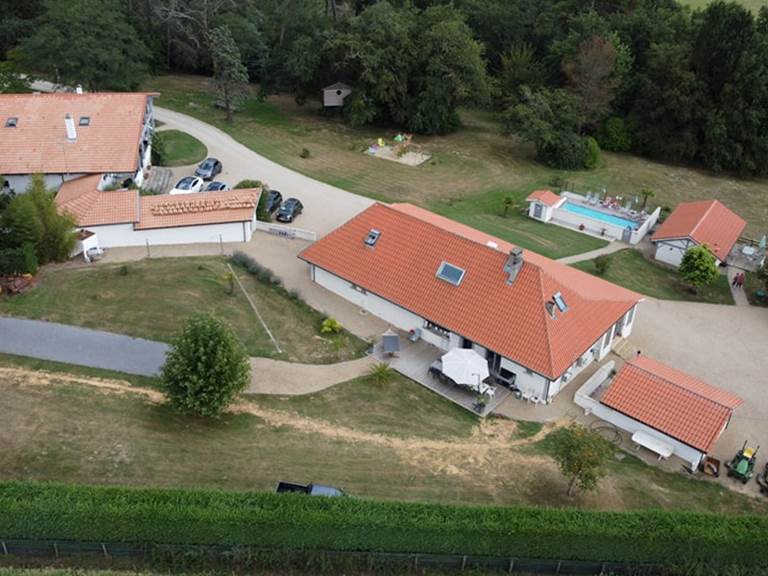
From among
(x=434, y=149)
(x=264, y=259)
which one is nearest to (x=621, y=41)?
(x=434, y=149)

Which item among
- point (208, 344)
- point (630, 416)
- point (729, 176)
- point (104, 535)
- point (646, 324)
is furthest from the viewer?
point (729, 176)

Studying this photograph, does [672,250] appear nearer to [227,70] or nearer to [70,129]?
[227,70]

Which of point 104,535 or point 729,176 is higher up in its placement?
point 729,176

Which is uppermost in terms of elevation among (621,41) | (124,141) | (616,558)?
(621,41)

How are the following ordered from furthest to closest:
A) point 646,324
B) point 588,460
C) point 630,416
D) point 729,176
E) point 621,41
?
1. point 621,41
2. point 729,176
3. point 646,324
4. point 630,416
5. point 588,460

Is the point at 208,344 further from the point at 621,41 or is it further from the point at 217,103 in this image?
the point at 621,41

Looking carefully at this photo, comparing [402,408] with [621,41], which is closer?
[402,408]

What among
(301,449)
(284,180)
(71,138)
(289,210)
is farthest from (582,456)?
(71,138)
